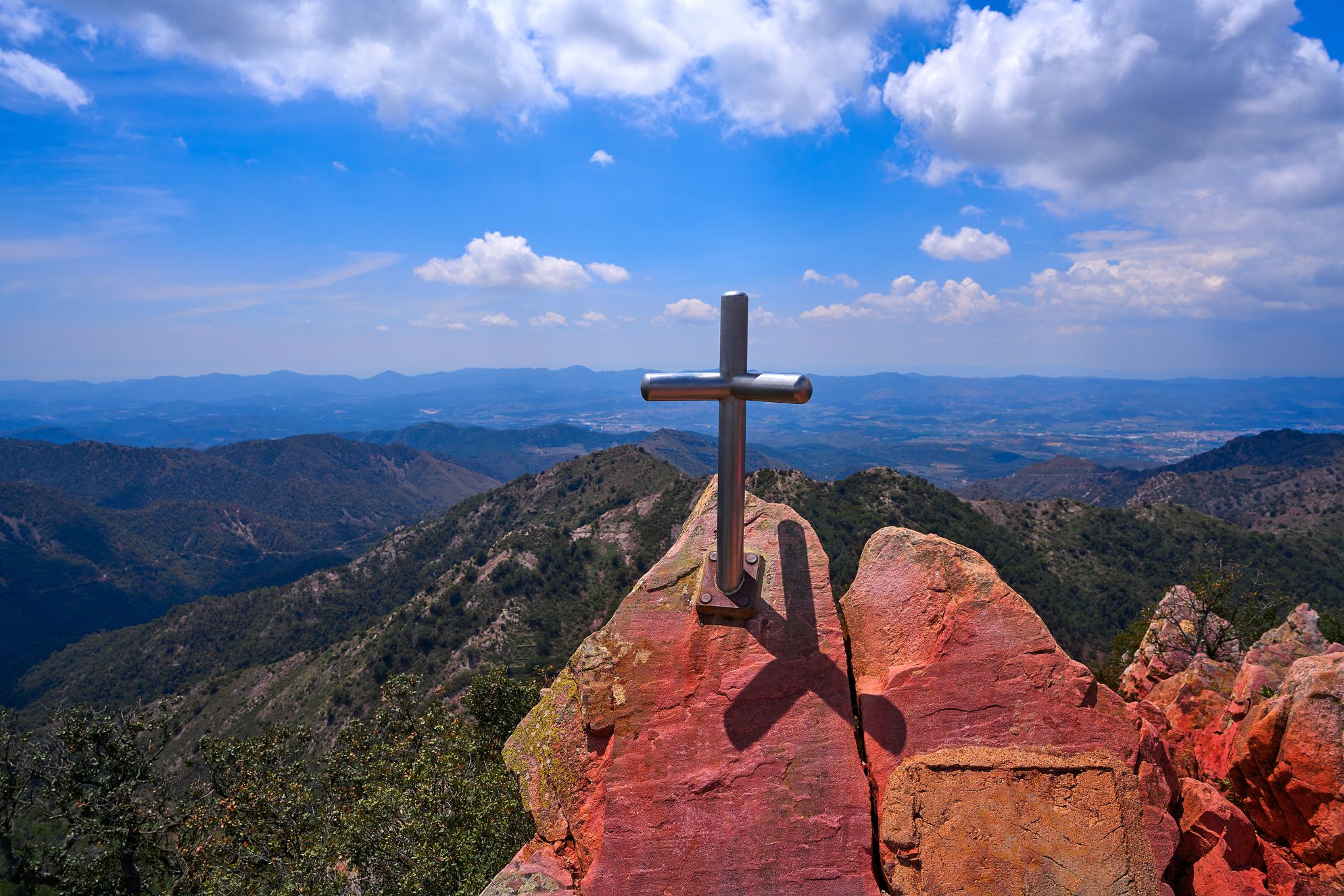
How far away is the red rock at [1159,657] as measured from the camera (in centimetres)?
1546

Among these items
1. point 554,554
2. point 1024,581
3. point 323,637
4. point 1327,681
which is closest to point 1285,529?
point 1024,581

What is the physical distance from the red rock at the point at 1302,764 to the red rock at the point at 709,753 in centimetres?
566

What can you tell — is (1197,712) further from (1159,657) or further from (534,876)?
(534,876)

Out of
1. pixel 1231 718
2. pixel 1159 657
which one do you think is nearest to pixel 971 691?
pixel 1231 718

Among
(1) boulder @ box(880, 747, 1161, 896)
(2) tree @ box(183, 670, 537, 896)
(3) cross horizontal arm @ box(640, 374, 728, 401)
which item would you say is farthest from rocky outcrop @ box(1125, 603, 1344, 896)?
(2) tree @ box(183, 670, 537, 896)

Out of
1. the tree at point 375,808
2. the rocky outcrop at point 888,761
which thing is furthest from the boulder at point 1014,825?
the tree at point 375,808

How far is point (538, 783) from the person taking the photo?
7.67 m

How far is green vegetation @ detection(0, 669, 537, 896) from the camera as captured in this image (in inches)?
548

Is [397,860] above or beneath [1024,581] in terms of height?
above

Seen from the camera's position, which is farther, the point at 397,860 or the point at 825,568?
the point at 397,860

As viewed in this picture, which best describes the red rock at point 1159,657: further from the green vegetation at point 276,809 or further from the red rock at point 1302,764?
the green vegetation at point 276,809

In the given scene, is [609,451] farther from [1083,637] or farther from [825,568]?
[825,568]

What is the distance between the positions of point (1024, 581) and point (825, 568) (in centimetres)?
9442

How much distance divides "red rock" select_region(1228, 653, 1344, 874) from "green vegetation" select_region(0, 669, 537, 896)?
472 inches
